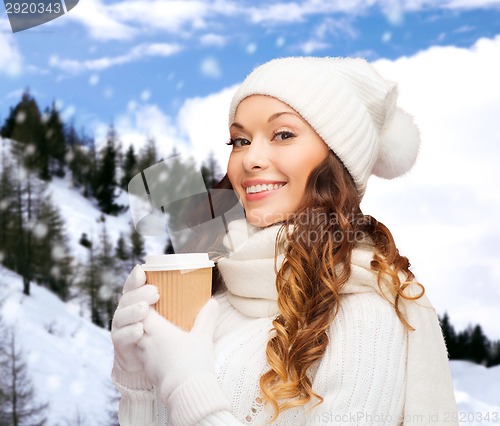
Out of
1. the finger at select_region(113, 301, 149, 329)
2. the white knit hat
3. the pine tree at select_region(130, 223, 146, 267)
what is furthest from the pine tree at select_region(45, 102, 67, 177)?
the finger at select_region(113, 301, 149, 329)

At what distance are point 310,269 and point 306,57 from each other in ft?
2.11

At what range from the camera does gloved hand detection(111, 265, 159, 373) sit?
1474 millimetres

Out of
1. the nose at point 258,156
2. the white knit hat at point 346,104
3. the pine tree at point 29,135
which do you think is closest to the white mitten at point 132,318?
the nose at point 258,156

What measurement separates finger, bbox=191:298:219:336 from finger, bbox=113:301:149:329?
12 centimetres

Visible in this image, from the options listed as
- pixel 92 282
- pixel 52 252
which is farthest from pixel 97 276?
pixel 52 252

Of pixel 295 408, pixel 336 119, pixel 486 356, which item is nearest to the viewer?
pixel 295 408

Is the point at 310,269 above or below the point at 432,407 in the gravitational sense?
above

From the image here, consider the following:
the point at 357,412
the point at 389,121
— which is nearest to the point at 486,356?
the point at 389,121

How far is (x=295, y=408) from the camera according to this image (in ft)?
4.92

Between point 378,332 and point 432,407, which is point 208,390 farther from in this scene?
point 432,407

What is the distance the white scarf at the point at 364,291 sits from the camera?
1495 millimetres

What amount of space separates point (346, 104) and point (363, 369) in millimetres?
696

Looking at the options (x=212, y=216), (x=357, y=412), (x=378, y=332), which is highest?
(x=212, y=216)

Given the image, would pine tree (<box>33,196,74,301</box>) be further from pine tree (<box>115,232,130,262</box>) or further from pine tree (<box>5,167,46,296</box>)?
pine tree (<box>115,232,130,262</box>)
